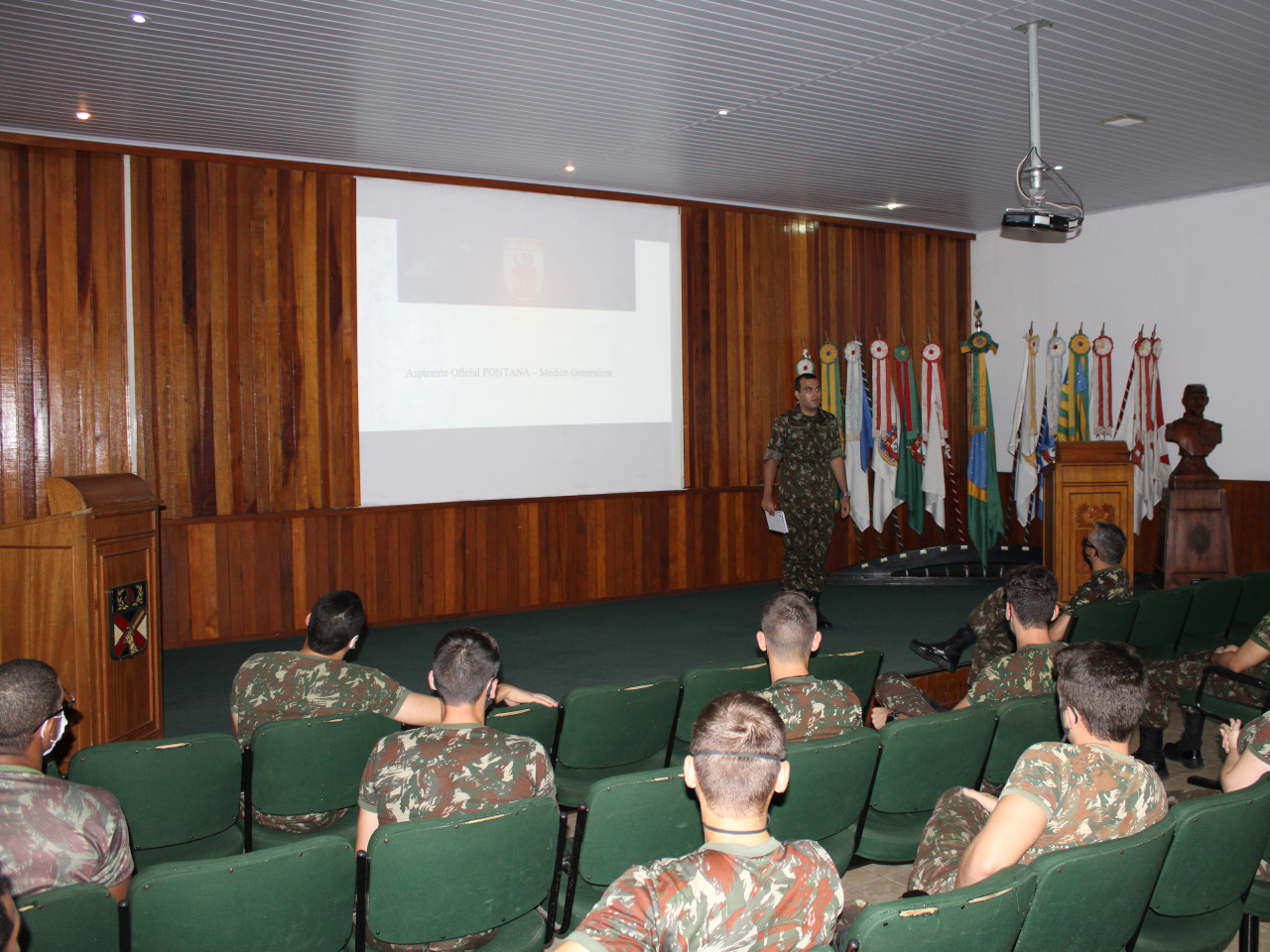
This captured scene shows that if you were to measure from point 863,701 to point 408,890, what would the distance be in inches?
93.7

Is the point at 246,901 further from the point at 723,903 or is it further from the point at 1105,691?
the point at 1105,691

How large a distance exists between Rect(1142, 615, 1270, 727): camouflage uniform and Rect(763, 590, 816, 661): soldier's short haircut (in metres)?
1.79

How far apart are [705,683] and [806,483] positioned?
3.72 meters

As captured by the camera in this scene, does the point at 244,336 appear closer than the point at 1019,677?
No

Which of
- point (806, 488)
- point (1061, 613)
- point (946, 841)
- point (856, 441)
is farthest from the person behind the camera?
point (856, 441)

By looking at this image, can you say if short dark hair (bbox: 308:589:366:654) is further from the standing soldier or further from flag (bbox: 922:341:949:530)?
flag (bbox: 922:341:949:530)

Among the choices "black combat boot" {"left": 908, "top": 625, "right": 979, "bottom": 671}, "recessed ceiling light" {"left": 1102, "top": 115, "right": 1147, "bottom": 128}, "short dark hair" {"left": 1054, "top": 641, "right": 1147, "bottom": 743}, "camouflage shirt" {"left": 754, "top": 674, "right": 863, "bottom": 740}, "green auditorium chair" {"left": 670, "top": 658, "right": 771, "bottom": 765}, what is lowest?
"black combat boot" {"left": 908, "top": 625, "right": 979, "bottom": 671}

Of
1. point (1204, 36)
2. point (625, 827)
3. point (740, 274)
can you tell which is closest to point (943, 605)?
point (740, 274)

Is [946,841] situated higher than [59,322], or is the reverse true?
[59,322]

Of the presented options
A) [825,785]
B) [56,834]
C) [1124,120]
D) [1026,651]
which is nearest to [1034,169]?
[1124,120]

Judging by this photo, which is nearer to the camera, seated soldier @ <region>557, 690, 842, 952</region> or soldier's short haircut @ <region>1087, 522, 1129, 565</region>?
seated soldier @ <region>557, 690, 842, 952</region>

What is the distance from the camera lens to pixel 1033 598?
325 centimetres

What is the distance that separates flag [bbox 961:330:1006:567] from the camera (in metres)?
9.27

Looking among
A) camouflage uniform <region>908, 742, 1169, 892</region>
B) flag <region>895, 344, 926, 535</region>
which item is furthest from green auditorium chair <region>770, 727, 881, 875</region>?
flag <region>895, 344, 926, 535</region>
